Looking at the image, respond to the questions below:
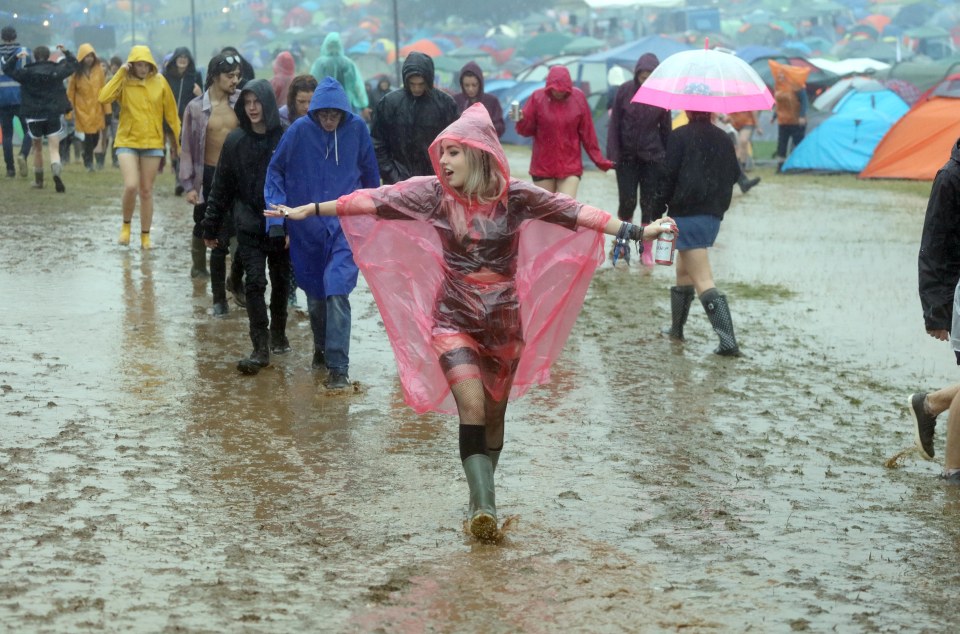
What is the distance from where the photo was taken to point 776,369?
30.1ft

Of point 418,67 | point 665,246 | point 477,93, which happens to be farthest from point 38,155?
point 665,246

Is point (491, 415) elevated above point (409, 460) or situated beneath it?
elevated above

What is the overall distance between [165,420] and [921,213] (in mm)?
13643

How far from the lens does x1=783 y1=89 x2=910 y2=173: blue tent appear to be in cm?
2558

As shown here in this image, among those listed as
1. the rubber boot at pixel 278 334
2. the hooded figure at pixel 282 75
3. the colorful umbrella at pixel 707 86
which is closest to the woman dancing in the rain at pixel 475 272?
the rubber boot at pixel 278 334

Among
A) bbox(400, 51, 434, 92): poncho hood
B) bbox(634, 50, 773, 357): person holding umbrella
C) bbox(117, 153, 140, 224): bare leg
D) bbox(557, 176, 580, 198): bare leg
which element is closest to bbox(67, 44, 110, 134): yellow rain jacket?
bbox(117, 153, 140, 224): bare leg

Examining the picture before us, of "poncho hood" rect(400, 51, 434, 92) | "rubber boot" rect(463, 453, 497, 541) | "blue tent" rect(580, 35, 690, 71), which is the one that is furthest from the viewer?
"blue tent" rect(580, 35, 690, 71)

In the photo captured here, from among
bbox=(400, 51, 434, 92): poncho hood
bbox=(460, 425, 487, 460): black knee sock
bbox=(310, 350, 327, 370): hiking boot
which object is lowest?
bbox=(310, 350, 327, 370): hiking boot

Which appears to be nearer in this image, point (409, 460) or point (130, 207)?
point (409, 460)

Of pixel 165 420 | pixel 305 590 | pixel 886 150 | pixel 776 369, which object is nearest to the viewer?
pixel 305 590

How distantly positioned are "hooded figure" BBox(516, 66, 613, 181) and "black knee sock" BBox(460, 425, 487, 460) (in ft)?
23.7

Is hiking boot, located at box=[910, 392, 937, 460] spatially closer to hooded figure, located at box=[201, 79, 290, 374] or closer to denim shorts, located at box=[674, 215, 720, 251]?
denim shorts, located at box=[674, 215, 720, 251]

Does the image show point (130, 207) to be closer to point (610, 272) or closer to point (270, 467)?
point (610, 272)

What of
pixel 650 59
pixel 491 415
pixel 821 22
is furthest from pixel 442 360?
pixel 821 22
